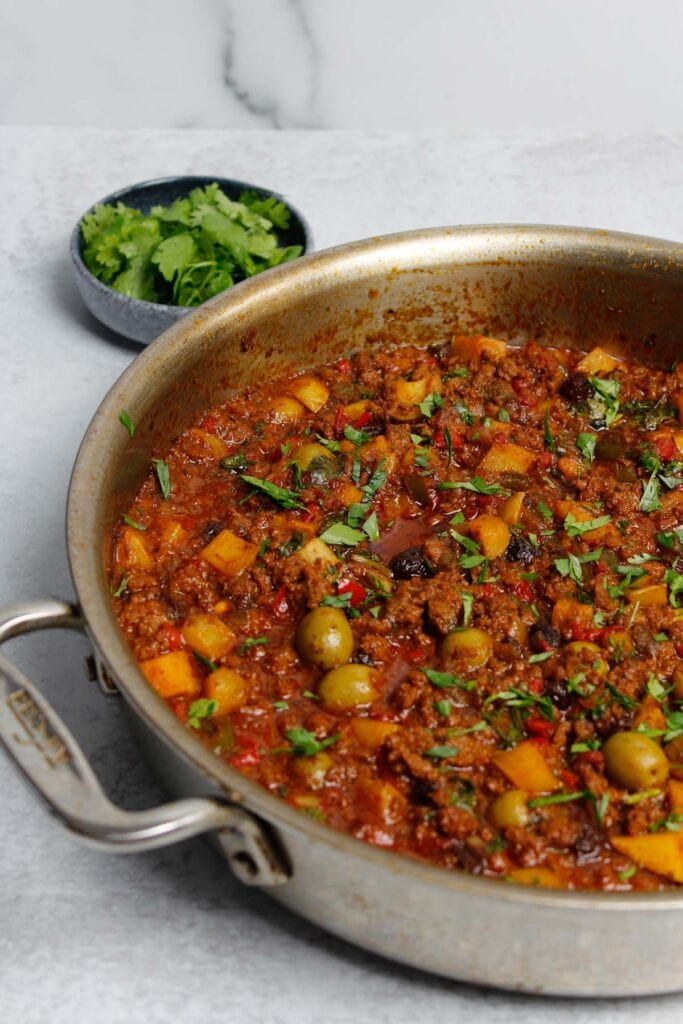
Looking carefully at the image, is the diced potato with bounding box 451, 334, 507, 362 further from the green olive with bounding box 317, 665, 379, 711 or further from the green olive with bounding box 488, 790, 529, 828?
the green olive with bounding box 488, 790, 529, 828

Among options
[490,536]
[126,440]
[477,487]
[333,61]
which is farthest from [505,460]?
[333,61]

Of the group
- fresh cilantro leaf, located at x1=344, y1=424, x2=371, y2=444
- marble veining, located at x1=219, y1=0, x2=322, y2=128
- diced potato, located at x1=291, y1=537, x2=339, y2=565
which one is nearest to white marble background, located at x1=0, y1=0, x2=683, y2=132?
marble veining, located at x1=219, y1=0, x2=322, y2=128

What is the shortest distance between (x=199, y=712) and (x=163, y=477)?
1261 millimetres

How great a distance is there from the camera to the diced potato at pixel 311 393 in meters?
5.74

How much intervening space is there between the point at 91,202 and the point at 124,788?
4265 millimetres

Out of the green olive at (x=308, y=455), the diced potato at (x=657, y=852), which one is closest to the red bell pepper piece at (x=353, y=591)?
the green olive at (x=308, y=455)

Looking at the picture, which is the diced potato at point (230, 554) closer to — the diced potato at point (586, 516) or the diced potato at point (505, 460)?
the diced potato at point (505, 460)

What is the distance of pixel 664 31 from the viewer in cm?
867

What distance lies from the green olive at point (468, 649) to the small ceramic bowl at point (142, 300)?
7.58 feet

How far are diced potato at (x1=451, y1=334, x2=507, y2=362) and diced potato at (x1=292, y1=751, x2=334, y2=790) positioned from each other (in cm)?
257

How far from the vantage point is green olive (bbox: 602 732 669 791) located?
408cm

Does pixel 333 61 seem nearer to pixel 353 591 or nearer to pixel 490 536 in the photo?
pixel 490 536

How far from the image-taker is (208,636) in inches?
178

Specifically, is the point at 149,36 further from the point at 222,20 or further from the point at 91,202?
the point at 91,202
